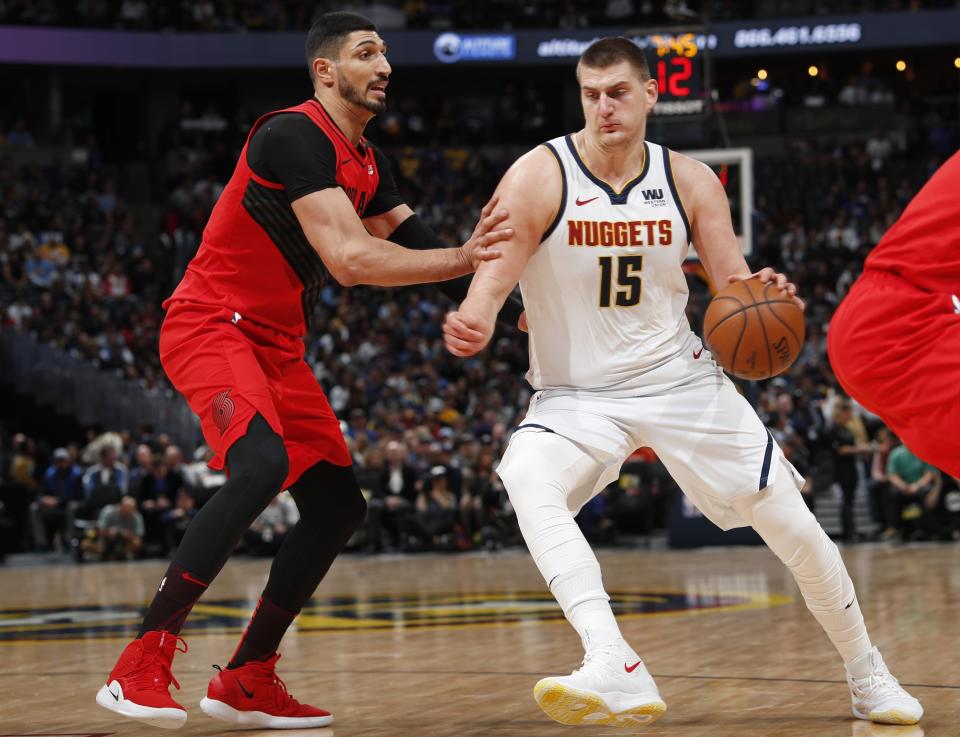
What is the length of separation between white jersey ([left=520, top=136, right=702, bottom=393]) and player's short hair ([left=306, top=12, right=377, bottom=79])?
862 millimetres

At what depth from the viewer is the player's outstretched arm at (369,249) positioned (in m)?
4.66

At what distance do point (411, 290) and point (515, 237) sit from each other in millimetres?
21218

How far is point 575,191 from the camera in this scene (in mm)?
4816

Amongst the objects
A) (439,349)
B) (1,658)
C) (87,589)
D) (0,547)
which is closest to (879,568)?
(87,589)

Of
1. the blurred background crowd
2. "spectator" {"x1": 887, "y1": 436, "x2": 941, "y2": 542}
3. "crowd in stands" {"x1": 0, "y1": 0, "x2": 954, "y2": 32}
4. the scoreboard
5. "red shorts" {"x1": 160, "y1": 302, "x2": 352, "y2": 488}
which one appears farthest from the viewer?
"crowd in stands" {"x1": 0, "y1": 0, "x2": 954, "y2": 32}

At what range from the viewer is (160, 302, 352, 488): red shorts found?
4.73 metres

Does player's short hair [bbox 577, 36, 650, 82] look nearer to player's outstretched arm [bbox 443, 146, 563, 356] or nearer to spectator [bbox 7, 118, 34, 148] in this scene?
player's outstretched arm [bbox 443, 146, 563, 356]

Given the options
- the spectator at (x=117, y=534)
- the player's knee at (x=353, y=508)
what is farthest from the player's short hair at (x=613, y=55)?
the spectator at (x=117, y=534)

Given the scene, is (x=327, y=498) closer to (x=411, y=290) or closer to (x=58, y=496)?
(x=58, y=496)

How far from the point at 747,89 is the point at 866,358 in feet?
99.9

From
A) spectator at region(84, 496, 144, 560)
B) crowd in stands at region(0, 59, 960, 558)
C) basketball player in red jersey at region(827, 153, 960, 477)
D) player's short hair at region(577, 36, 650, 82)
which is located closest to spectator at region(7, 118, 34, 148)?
crowd in stands at region(0, 59, 960, 558)

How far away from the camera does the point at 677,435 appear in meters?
4.71

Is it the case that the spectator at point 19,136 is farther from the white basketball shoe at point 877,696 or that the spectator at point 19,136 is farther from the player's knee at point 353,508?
the white basketball shoe at point 877,696

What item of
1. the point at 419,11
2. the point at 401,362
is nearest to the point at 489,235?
the point at 401,362
